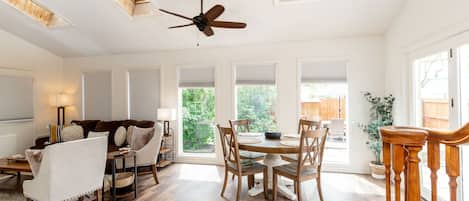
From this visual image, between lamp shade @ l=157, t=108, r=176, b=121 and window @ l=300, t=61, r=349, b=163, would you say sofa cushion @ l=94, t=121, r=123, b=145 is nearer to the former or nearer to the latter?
lamp shade @ l=157, t=108, r=176, b=121

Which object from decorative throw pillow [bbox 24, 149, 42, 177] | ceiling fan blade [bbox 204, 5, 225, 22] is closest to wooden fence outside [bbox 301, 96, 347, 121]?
ceiling fan blade [bbox 204, 5, 225, 22]

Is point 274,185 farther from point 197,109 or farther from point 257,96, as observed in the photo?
point 197,109

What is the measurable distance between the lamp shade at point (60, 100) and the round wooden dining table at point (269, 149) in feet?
16.5

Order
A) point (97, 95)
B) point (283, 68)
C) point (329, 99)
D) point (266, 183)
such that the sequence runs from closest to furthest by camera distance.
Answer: point (266, 183)
point (329, 99)
point (283, 68)
point (97, 95)

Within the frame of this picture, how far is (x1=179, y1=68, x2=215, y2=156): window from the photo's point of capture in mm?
5621

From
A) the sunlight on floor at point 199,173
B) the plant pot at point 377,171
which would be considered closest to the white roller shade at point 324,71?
the plant pot at point 377,171

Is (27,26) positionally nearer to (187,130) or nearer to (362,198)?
(187,130)

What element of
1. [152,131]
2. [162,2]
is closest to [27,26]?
[162,2]

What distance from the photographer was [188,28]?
482 centimetres

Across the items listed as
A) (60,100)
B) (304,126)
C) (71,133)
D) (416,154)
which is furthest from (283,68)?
(60,100)

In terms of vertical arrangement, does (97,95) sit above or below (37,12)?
below

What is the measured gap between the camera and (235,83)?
537 centimetres

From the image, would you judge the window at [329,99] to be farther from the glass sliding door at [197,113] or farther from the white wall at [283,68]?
the glass sliding door at [197,113]

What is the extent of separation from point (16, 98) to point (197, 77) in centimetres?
390
